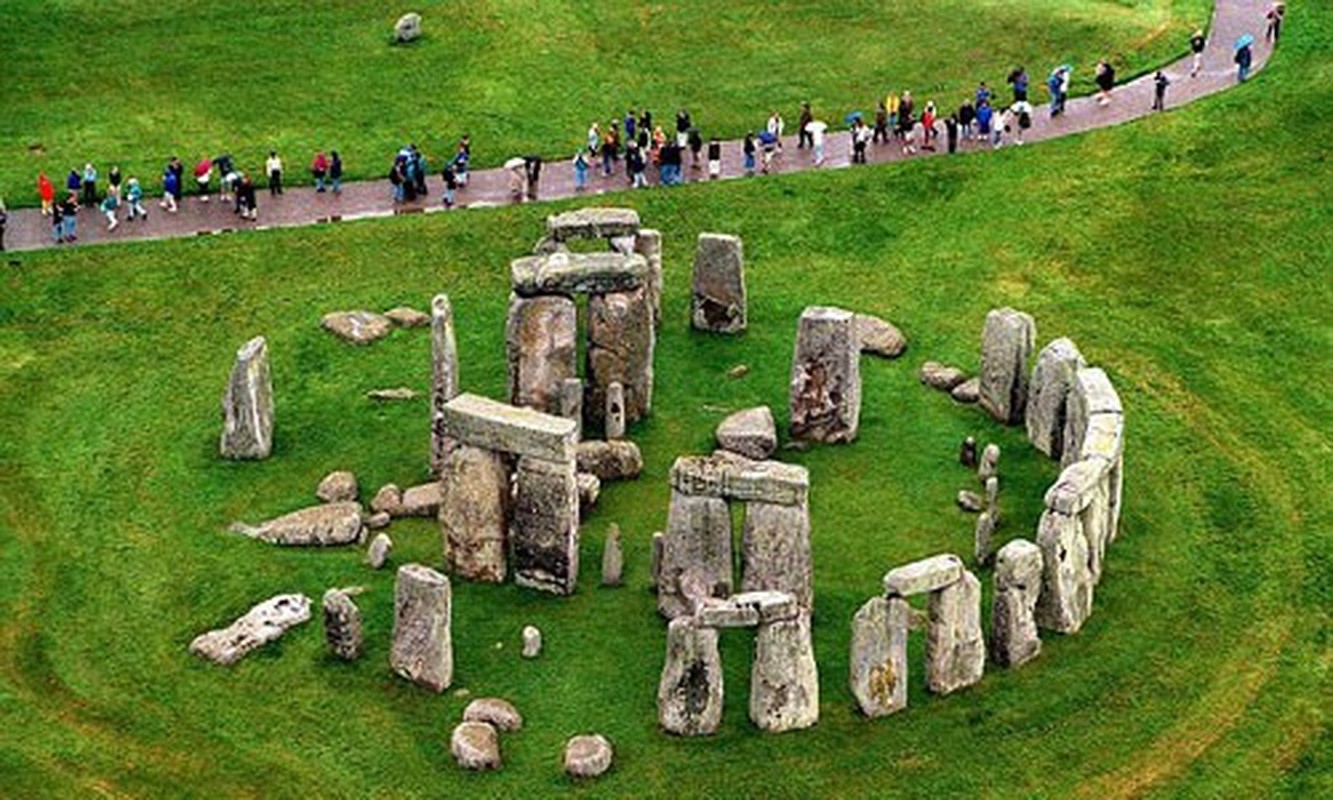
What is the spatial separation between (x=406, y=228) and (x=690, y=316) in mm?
8009

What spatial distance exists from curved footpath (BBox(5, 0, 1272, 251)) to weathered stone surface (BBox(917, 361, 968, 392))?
36.1 feet

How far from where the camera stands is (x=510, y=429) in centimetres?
3953

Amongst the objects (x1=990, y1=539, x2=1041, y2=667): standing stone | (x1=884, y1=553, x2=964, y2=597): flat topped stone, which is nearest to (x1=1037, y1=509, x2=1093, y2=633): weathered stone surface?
(x1=990, y1=539, x2=1041, y2=667): standing stone

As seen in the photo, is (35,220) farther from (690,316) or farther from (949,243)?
(949,243)

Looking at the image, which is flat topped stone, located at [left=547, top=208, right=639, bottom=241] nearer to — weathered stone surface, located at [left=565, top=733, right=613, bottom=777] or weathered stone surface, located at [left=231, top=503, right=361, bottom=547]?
weathered stone surface, located at [left=231, top=503, right=361, bottom=547]

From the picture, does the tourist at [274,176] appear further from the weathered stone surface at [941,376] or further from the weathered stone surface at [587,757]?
the weathered stone surface at [587,757]

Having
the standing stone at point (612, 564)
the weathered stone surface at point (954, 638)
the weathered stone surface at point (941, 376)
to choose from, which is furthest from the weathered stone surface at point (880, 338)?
the weathered stone surface at point (954, 638)

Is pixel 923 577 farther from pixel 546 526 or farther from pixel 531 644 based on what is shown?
pixel 546 526

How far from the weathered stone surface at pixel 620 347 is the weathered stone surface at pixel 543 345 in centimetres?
86

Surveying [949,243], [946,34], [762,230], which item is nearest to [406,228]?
[762,230]

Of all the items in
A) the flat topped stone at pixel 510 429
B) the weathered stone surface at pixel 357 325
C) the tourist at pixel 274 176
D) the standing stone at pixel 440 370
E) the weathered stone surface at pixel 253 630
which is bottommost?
the weathered stone surface at pixel 253 630

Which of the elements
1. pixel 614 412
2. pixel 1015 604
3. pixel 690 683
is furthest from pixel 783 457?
pixel 690 683

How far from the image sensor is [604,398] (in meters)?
46.2

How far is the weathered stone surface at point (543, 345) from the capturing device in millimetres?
45031
